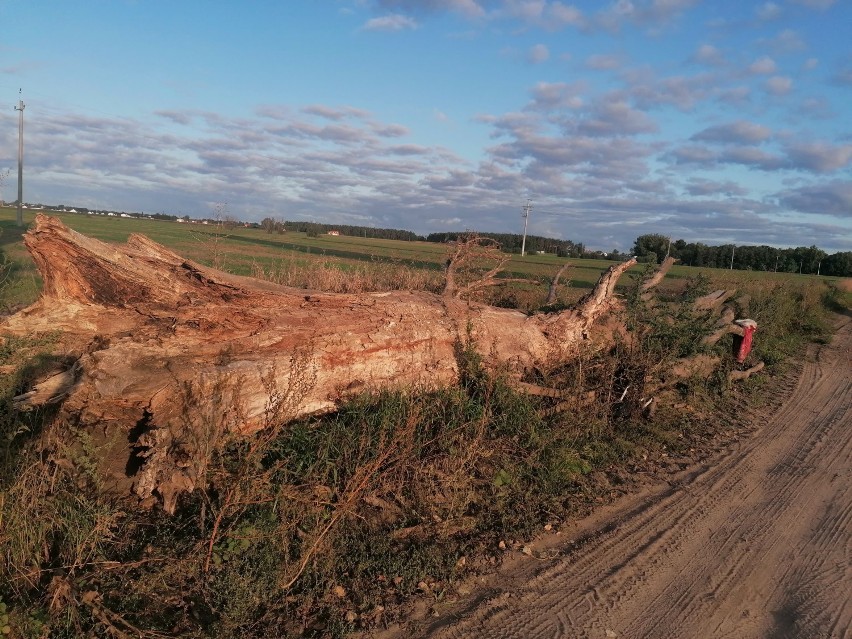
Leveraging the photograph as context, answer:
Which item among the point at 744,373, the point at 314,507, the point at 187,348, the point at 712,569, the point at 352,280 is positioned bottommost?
the point at 712,569

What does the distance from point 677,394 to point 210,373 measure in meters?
6.71

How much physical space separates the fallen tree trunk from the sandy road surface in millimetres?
2371

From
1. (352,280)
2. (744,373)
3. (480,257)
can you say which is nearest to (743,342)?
(744,373)

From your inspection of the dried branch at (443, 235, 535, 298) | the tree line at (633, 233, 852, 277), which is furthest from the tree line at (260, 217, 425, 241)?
the dried branch at (443, 235, 535, 298)

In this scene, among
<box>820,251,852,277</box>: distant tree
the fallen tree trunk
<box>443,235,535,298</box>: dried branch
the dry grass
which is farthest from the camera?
<box>820,251,852,277</box>: distant tree

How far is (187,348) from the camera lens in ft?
16.6

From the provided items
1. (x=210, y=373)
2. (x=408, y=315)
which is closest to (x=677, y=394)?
(x=408, y=315)

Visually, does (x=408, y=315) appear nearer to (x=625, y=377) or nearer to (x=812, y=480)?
(x=625, y=377)

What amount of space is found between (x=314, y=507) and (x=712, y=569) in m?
3.06

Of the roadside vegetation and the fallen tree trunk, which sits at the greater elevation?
the fallen tree trunk

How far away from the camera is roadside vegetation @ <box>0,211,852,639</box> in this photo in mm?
3531

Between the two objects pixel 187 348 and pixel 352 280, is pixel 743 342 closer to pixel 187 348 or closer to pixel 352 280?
pixel 352 280

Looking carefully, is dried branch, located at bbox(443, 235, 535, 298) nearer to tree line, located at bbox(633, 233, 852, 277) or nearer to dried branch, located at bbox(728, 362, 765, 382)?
dried branch, located at bbox(728, 362, 765, 382)

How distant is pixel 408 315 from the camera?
6.47 meters
